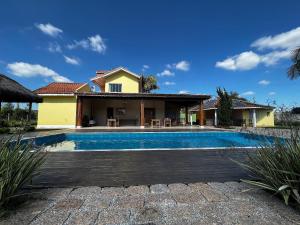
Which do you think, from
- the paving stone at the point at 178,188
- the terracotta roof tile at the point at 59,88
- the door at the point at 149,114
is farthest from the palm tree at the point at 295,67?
the terracotta roof tile at the point at 59,88

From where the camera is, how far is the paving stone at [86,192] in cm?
294

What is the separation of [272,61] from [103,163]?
31.1m

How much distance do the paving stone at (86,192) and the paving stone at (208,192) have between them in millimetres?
1628

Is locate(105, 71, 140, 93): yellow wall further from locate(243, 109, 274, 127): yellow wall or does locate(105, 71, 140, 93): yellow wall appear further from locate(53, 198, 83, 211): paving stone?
locate(53, 198, 83, 211): paving stone

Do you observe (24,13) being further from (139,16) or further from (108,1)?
(139,16)

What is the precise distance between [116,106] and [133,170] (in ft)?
59.0

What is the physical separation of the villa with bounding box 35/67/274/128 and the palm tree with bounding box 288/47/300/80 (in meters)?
5.11

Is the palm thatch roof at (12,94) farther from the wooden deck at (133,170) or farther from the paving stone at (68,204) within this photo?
the paving stone at (68,204)

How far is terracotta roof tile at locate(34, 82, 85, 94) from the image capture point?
1927 centimetres

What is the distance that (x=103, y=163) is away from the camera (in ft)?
16.8

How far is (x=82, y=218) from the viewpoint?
7.53 ft

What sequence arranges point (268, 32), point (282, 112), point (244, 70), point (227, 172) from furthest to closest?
1. point (244, 70)
2. point (268, 32)
3. point (227, 172)
4. point (282, 112)

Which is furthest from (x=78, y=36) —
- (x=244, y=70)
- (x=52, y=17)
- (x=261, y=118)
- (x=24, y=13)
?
(x=244, y=70)

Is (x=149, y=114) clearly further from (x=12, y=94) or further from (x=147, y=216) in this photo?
(x=147, y=216)
